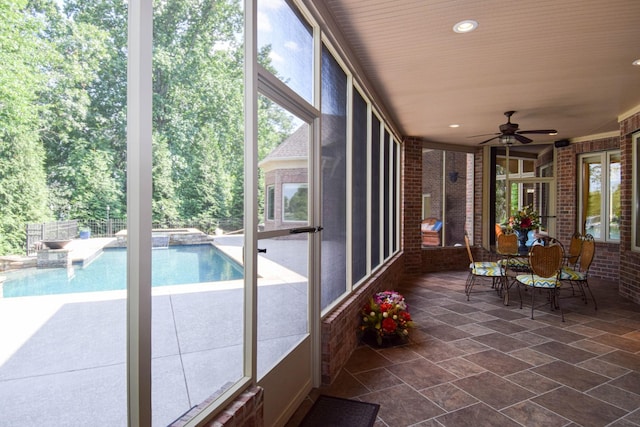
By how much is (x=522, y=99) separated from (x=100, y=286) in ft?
17.2

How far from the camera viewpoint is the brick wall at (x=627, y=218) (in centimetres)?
514

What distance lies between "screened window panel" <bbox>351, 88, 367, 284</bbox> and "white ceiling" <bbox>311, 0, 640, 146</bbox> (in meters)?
0.46

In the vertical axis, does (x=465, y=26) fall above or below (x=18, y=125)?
above

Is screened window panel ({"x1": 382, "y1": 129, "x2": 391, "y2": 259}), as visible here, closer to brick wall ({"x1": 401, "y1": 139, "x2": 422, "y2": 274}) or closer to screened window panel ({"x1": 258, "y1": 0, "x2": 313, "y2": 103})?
brick wall ({"x1": 401, "y1": 139, "x2": 422, "y2": 274})

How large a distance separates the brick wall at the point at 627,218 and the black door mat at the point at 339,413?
15.9 ft

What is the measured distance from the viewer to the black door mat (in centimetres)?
220

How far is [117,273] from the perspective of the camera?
109 cm

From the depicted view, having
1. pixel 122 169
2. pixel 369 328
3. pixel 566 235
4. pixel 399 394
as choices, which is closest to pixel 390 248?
pixel 369 328

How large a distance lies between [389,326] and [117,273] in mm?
2762

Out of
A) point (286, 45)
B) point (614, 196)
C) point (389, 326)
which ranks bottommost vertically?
point (389, 326)

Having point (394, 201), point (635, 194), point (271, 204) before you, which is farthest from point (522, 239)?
point (271, 204)

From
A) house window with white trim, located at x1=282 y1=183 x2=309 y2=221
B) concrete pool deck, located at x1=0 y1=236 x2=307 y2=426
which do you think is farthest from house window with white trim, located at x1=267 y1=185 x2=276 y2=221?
concrete pool deck, located at x1=0 y1=236 x2=307 y2=426

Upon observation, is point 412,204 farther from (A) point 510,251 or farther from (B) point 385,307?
(B) point 385,307

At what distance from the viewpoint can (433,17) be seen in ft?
9.05
